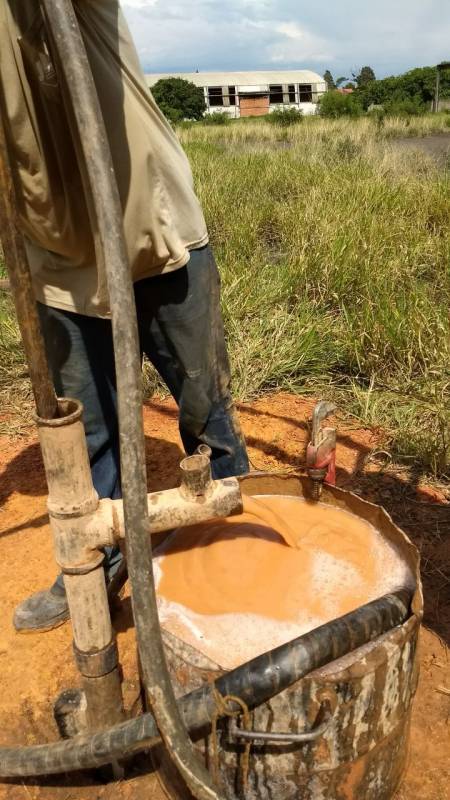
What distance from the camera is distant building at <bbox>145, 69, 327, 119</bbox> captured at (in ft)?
144

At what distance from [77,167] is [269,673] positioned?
3.42 feet

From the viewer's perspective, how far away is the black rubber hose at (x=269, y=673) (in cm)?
96

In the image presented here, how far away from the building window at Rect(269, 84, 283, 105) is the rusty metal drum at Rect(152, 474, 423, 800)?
1979 inches

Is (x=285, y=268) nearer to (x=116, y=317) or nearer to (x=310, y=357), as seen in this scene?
(x=310, y=357)

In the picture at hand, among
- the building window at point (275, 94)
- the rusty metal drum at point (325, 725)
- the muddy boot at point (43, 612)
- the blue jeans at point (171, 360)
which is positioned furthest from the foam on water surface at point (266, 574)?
the building window at point (275, 94)

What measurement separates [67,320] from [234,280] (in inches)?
86.7

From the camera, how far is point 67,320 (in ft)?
5.04

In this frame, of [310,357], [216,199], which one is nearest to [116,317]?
[310,357]

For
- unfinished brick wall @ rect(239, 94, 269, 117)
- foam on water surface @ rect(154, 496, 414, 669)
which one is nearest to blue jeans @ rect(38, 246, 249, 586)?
foam on water surface @ rect(154, 496, 414, 669)

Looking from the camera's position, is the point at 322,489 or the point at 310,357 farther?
the point at 310,357

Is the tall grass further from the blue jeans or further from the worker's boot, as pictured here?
the worker's boot

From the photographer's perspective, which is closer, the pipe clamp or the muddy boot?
the pipe clamp

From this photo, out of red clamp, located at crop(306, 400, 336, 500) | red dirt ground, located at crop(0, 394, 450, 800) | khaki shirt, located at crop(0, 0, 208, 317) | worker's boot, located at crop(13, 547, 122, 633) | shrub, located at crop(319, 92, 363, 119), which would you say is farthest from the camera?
shrub, located at crop(319, 92, 363, 119)

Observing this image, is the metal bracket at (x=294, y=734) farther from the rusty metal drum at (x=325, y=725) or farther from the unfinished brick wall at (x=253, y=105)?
the unfinished brick wall at (x=253, y=105)
